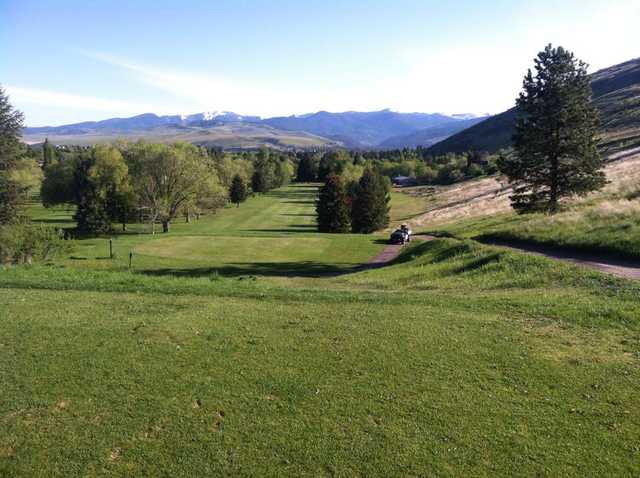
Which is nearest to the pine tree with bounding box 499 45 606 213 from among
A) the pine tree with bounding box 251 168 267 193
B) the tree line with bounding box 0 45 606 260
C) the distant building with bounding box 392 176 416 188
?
the tree line with bounding box 0 45 606 260

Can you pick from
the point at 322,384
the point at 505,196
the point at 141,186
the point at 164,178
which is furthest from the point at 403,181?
the point at 322,384

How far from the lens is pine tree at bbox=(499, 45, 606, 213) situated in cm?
3347

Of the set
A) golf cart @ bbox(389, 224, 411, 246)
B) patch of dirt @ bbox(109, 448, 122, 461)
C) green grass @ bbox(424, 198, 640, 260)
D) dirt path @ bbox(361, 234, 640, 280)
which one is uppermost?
green grass @ bbox(424, 198, 640, 260)

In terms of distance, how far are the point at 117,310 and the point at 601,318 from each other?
50.0 ft

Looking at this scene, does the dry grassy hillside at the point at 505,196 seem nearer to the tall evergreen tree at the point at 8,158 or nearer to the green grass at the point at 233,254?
the green grass at the point at 233,254

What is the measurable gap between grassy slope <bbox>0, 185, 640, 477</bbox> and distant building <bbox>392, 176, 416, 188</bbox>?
15843cm

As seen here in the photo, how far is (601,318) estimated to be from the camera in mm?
13109

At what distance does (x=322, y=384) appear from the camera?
9.94m

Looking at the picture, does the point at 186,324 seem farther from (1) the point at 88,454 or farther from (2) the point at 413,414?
(2) the point at 413,414

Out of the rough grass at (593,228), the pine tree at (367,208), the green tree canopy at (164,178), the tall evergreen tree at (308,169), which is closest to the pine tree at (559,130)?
the rough grass at (593,228)

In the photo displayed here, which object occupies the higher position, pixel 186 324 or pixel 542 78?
pixel 542 78

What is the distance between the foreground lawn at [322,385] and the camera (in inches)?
302

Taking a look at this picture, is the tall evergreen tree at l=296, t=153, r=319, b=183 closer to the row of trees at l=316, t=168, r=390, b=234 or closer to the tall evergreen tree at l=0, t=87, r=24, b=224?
the row of trees at l=316, t=168, r=390, b=234

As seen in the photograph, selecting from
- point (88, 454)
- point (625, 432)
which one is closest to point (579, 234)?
point (625, 432)
